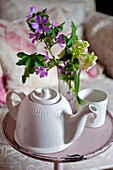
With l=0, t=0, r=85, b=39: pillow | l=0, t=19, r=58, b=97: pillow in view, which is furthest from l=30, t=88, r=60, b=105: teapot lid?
l=0, t=0, r=85, b=39: pillow

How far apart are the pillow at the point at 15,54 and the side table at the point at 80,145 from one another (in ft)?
1.38

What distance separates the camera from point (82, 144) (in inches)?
26.7

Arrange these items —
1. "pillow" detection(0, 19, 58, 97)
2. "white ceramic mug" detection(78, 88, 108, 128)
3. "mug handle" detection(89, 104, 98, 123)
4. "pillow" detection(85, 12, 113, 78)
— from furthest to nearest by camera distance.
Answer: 1. "pillow" detection(85, 12, 113, 78)
2. "pillow" detection(0, 19, 58, 97)
3. "white ceramic mug" detection(78, 88, 108, 128)
4. "mug handle" detection(89, 104, 98, 123)

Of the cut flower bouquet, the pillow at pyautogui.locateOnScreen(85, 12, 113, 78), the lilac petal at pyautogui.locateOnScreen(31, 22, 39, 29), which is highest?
the lilac petal at pyautogui.locateOnScreen(31, 22, 39, 29)

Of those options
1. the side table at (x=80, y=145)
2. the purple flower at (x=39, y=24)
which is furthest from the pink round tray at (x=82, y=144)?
the purple flower at (x=39, y=24)

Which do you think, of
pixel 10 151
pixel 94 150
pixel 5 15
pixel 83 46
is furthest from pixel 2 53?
pixel 94 150

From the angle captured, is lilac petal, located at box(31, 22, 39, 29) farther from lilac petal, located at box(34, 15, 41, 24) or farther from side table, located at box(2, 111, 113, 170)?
side table, located at box(2, 111, 113, 170)

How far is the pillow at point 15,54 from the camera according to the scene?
118 cm

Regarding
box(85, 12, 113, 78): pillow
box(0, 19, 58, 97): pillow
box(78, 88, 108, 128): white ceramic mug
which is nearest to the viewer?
box(78, 88, 108, 128): white ceramic mug

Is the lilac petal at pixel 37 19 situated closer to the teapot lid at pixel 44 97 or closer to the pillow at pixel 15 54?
the teapot lid at pixel 44 97

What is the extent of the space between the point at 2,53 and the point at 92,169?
70 cm

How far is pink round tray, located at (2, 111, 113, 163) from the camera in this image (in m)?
0.62

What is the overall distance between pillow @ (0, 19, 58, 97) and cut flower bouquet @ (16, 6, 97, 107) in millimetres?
530

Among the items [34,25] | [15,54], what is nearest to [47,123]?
[34,25]
